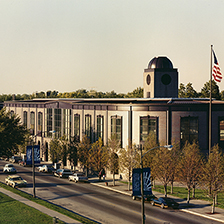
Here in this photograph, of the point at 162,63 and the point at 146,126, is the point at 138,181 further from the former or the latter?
the point at 162,63

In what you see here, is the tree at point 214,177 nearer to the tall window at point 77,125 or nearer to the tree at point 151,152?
the tree at point 151,152

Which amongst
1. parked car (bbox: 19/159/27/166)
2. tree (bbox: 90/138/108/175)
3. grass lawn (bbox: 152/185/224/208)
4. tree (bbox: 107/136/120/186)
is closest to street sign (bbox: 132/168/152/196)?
grass lawn (bbox: 152/185/224/208)

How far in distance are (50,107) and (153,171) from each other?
43.4 m

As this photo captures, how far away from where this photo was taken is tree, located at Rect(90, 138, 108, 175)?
213 feet

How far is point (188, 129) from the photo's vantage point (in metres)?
63.4

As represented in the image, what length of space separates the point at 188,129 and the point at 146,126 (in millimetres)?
7159

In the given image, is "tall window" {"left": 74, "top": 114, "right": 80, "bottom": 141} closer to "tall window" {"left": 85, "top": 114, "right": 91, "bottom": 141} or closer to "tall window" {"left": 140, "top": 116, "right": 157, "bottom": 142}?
"tall window" {"left": 85, "top": 114, "right": 91, "bottom": 141}

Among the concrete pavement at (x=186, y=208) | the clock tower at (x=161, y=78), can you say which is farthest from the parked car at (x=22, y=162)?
the clock tower at (x=161, y=78)

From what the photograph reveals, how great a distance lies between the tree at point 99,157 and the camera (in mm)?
64938

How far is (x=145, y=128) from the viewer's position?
65000 millimetres

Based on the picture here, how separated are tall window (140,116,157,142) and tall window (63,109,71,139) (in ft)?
71.9

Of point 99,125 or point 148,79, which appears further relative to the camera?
point 148,79

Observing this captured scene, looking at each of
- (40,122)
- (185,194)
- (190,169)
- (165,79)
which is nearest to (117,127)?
(185,194)

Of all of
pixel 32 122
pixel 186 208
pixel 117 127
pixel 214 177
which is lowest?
pixel 186 208
